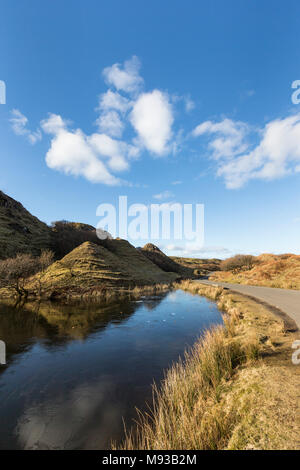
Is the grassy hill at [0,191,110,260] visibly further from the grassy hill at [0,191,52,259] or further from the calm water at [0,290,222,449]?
the calm water at [0,290,222,449]

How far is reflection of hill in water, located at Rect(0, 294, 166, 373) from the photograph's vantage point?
13961 millimetres

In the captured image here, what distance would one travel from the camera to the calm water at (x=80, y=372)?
5.98 m

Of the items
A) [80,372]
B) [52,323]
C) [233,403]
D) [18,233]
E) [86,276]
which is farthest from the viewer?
[18,233]

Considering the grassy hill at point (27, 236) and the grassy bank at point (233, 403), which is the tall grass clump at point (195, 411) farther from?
the grassy hill at point (27, 236)

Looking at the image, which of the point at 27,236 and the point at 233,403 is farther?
the point at 27,236

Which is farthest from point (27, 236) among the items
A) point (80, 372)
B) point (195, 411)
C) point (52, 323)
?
point (195, 411)

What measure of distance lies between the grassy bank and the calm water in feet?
4.45

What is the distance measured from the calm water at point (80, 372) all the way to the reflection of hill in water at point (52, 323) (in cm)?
7

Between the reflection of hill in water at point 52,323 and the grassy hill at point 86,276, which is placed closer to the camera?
the reflection of hill in water at point 52,323

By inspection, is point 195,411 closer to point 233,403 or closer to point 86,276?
point 233,403

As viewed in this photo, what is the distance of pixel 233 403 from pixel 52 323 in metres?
17.3

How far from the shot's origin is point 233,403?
5793 mm

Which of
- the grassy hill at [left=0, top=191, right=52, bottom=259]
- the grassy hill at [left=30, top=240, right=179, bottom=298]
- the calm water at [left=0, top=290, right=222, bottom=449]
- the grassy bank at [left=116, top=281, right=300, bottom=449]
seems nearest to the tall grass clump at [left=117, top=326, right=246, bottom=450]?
the grassy bank at [left=116, top=281, right=300, bottom=449]

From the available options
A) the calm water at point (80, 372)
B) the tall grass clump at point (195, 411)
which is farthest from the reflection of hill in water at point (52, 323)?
the tall grass clump at point (195, 411)
